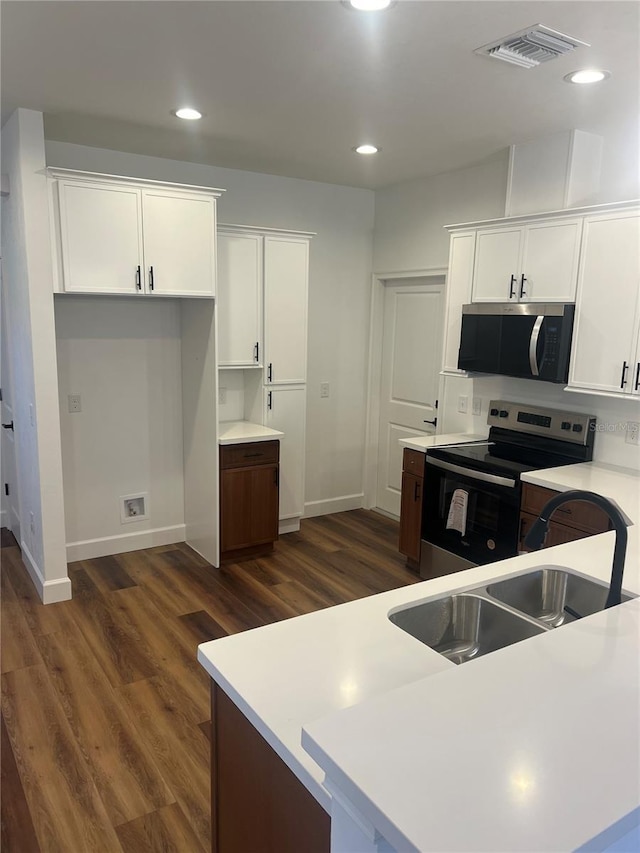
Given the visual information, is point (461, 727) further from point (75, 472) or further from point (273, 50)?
point (75, 472)

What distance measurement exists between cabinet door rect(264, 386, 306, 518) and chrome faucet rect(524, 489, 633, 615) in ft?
10.4

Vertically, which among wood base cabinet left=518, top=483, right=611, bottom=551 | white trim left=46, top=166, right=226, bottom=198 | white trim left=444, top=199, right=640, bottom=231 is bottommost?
wood base cabinet left=518, top=483, right=611, bottom=551

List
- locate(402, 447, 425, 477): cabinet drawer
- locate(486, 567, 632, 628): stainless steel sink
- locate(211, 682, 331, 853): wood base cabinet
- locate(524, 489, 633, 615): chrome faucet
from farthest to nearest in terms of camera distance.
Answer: locate(402, 447, 425, 477): cabinet drawer, locate(486, 567, 632, 628): stainless steel sink, locate(524, 489, 633, 615): chrome faucet, locate(211, 682, 331, 853): wood base cabinet

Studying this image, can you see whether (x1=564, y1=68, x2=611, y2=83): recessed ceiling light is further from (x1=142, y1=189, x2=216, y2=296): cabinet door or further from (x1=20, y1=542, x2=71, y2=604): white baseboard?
(x1=20, y1=542, x2=71, y2=604): white baseboard

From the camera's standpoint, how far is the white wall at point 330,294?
4615mm

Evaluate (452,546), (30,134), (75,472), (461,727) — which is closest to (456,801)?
(461,727)

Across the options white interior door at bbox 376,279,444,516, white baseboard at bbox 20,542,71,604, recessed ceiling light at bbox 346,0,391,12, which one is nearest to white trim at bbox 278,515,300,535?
white interior door at bbox 376,279,444,516

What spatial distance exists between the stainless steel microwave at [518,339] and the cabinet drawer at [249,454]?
1.39 meters

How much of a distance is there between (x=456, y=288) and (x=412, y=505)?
144 cm

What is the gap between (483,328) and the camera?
12.4ft

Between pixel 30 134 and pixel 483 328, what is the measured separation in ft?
8.87

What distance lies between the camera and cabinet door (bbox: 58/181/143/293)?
339 centimetres

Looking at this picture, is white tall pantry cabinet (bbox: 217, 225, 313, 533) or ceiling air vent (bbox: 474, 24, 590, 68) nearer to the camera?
ceiling air vent (bbox: 474, 24, 590, 68)

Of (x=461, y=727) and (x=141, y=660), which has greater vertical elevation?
(x=461, y=727)
